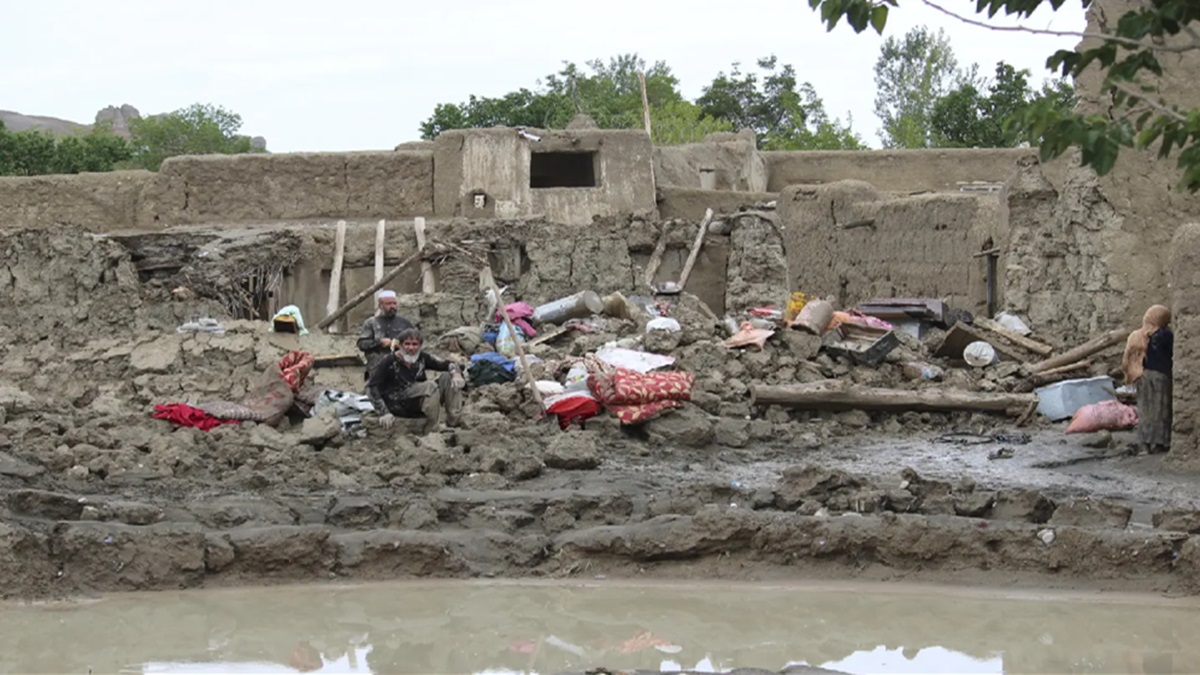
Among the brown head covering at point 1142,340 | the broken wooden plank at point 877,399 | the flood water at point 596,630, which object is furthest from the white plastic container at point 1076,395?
the flood water at point 596,630

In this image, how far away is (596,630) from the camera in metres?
7.71

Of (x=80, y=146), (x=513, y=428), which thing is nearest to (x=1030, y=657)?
(x=513, y=428)

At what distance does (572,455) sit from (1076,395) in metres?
4.25

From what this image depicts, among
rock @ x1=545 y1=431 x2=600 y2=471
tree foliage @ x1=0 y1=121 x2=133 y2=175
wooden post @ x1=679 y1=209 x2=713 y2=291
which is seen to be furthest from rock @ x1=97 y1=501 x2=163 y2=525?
tree foliage @ x1=0 y1=121 x2=133 y2=175

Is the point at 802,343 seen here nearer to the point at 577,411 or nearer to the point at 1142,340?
the point at 577,411

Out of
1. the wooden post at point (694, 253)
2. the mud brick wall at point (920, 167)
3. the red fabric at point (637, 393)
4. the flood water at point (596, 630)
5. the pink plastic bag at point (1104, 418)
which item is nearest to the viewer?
the flood water at point (596, 630)

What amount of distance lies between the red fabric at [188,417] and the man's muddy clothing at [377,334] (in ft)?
3.75

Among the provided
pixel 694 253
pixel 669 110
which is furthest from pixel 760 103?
pixel 694 253

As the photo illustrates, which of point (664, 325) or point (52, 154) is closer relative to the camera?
point (664, 325)

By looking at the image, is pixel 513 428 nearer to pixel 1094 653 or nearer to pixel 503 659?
pixel 503 659

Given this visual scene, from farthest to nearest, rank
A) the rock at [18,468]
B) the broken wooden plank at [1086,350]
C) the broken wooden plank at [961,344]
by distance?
1. the broken wooden plank at [961,344]
2. the broken wooden plank at [1086,350]
3. the rock at [18,468]

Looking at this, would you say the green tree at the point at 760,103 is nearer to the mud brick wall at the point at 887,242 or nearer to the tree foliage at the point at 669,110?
the tree foliage at the point at 669,110

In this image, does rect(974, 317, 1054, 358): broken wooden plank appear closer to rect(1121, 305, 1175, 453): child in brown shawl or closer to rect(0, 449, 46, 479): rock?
rect(1121, 305, 1175, 453): child in brown shawl

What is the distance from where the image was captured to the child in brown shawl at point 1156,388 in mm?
10750
